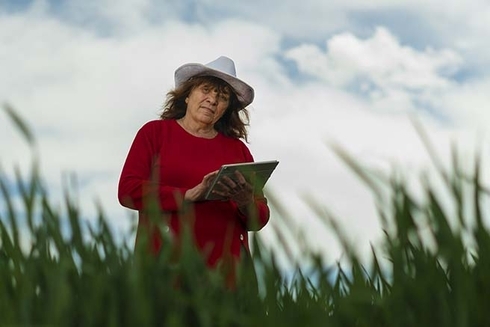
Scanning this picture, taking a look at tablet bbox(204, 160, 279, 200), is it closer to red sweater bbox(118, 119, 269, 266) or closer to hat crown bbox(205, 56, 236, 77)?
red sweater bbox(118, 119, 269, 266)

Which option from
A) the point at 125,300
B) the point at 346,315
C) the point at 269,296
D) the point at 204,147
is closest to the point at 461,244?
the point at 346,315

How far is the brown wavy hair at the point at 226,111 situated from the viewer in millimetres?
4078

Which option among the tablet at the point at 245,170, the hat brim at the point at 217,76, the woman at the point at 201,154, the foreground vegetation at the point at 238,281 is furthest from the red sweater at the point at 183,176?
the foreground vegetation at the point at 238,281

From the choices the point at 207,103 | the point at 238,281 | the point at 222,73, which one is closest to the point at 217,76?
the point at 222,73

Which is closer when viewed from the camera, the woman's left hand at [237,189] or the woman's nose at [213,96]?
the woman's left hand at [237,189]

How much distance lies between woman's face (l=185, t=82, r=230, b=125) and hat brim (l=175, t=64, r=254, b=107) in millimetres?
63

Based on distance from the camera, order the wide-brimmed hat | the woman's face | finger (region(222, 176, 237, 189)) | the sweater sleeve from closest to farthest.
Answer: finger (region(222, 176, 237, 189)) → the sweater sleeve → the woman's face → the wide-brimmed hat

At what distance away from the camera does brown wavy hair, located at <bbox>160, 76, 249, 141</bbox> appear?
13.4ft

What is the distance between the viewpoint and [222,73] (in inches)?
159

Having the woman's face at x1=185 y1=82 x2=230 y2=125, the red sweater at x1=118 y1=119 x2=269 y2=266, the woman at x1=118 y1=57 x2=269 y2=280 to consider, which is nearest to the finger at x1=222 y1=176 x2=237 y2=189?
the woman at x1=118 y1=57 x2=269 y2=280

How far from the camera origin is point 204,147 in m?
3.95

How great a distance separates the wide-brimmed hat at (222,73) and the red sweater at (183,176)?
0.91ft

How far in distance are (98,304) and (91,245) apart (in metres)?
0.27

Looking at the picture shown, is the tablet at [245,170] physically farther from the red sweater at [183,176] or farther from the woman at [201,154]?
the red sweater at [183,176]
